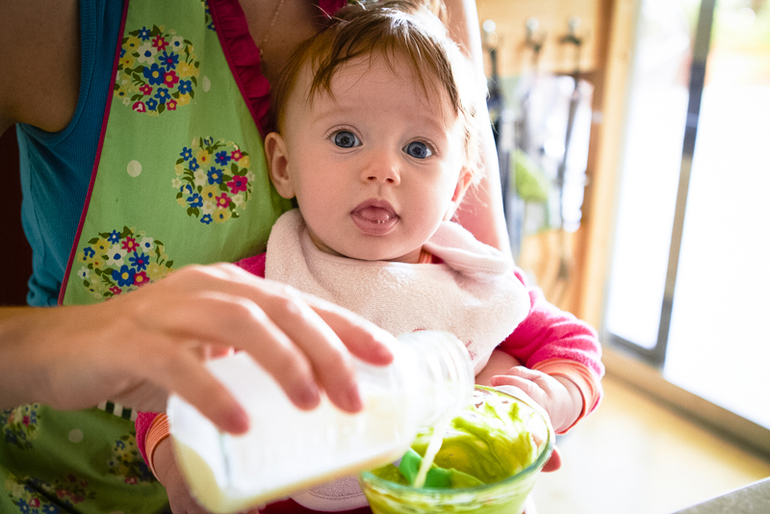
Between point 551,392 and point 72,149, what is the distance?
0.76 meters

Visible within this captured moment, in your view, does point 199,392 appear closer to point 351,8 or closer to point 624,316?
point 351,8

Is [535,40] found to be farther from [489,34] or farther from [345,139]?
[345,139]

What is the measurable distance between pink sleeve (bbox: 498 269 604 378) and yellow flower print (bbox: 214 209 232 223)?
0.54 meters

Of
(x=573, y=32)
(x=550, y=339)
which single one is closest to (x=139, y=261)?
(x=550, y=339)

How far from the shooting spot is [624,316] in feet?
9.24

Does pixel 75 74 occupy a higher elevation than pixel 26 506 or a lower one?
higher

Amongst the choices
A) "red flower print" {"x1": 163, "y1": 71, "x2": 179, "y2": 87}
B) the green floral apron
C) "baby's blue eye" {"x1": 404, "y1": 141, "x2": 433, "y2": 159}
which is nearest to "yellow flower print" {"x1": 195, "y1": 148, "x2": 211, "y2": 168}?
the green floral apron

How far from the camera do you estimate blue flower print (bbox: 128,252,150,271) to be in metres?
0.82

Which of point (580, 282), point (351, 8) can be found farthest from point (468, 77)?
point (580, 282)

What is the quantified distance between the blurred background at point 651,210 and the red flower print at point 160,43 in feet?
4.71

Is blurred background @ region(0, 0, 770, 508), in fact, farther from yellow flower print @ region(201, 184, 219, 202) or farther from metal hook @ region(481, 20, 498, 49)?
yellow flower print @ region(201, 184, 219, 202)

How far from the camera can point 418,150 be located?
86 cm

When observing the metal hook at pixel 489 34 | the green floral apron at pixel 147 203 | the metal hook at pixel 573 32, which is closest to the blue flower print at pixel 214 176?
the green floral apron at pixel 147 203

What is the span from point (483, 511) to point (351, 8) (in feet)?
2.64
